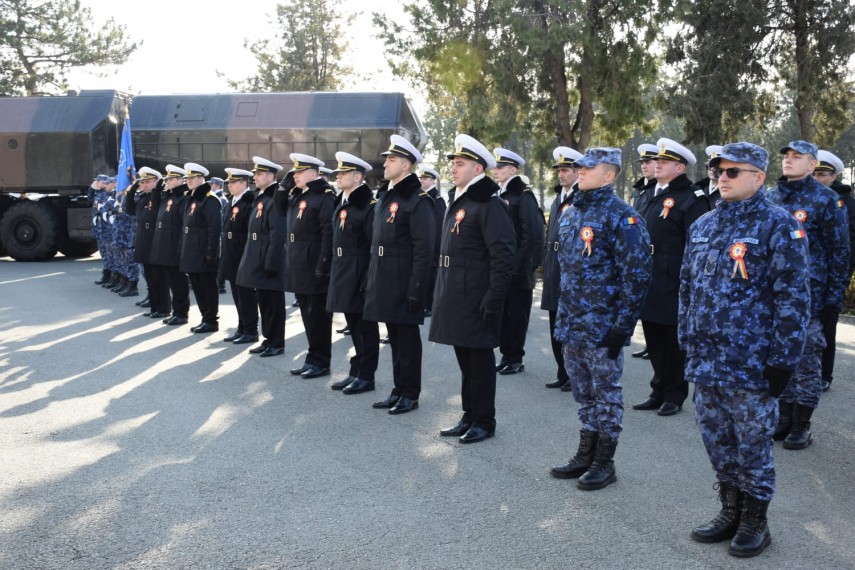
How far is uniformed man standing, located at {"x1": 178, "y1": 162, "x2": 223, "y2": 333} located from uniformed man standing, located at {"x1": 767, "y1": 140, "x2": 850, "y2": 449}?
6690 millimetres

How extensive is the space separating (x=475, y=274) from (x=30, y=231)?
1802 cm

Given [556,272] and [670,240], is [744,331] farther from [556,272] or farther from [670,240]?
[556,272]

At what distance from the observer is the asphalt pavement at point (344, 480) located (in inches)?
161

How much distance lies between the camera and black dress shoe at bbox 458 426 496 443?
5934 mm

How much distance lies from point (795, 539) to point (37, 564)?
3.42 metres

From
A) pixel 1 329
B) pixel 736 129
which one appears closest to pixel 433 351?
pixel 1 329

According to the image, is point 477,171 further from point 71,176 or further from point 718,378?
point 71,176

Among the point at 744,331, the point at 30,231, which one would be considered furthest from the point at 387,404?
the point at 30,231

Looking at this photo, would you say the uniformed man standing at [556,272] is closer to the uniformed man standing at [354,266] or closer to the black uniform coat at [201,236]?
the uniformed man standing at [354,266]

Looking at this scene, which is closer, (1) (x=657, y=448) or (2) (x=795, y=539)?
(2) (x=795, y=539)

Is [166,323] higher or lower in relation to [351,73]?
lower

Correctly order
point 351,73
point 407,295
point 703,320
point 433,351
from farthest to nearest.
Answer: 1. point 351,73
2. point 433,351
3. point 407,295
4. point 703,320

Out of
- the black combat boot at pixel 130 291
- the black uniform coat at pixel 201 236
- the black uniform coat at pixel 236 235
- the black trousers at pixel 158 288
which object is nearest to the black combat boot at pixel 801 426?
the black uniform coat at pixel 236 235

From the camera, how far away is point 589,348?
196 inches
